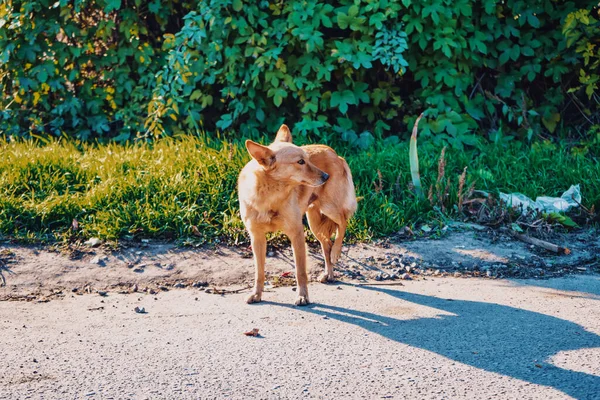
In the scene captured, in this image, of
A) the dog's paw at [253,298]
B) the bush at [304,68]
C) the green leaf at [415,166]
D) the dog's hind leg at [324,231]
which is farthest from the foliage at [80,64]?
the dog's paw at [253,298]

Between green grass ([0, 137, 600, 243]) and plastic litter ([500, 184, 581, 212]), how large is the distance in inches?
5.5

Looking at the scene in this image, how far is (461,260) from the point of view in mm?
5953

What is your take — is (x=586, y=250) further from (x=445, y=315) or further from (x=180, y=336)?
(x=180, y=336)

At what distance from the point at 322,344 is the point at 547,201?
11.2 ft

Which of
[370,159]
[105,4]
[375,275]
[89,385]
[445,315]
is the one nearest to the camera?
[89,385]

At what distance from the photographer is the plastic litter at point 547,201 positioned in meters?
6.68

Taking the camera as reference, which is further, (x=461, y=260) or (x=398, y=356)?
(x=461, y=260)

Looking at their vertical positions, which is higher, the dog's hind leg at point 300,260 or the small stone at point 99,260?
the dog's hind leg at point 300,260

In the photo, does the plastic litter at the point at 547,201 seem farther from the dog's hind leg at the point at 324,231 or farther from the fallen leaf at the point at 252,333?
the fallen leaf at the point at 252,333

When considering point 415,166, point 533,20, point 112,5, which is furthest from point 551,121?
point 112,5

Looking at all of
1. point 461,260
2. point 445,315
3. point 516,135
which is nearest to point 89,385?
point 445,315

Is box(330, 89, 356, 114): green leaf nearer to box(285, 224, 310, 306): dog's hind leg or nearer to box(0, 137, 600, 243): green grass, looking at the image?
box(0, 137, 600, 243): green grass

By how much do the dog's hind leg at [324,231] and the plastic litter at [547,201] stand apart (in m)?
1.86

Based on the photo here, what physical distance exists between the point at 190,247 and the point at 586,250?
132 inches
